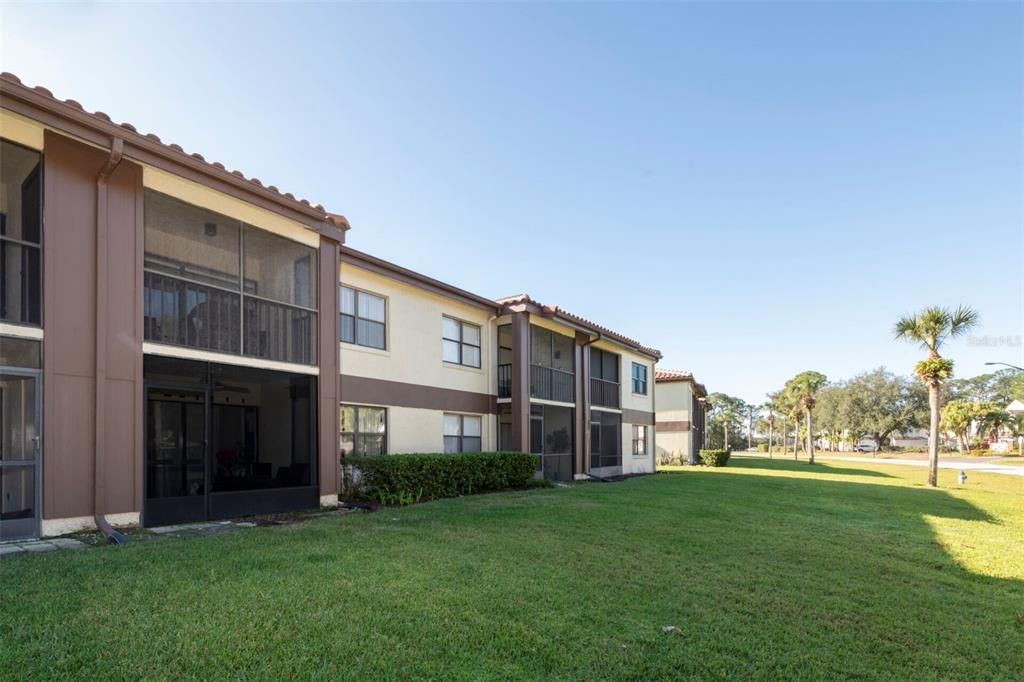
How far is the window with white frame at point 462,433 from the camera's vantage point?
16.1 metres

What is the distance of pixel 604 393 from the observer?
23172mm

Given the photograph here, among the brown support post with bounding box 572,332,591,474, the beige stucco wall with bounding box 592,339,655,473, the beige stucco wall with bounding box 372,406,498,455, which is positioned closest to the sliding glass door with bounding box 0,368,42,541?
the beige stucco wall with bounding box 372,406,498,455

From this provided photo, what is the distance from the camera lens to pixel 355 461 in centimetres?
1202

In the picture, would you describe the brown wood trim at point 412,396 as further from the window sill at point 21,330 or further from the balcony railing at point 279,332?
the window sill at point 21,330

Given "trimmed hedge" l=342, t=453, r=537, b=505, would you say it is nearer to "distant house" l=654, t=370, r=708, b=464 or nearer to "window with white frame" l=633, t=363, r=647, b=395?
"window with white frame" l=633, t=363, r=647, b=395

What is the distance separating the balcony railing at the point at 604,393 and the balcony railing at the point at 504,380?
5049 millimetres

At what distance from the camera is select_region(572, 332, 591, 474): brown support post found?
20.4 m

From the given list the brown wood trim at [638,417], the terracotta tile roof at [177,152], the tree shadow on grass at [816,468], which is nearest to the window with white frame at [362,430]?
the terracotta tile roof at [177,152]

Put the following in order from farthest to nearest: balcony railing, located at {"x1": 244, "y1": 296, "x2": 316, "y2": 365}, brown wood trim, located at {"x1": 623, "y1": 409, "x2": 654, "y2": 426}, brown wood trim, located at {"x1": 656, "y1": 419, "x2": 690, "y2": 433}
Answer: brown wood trim, located at {"x1": 656, "y1": 419, "x2": 690, "y2": 433} < brown wood trim, located at {"x1": 623, "y1": 409, "x2": 654, "y2": 426} < balcony railing, located at {"x1": 244, "y1": 296, "x2": 316, "y2": 365}

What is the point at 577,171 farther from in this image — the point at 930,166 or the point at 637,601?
the point at 637,601

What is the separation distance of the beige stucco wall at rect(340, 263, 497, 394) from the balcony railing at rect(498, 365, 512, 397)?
2.92ft

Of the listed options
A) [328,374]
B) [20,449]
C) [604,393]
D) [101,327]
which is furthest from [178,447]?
[604,393]

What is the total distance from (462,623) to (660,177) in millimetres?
18817

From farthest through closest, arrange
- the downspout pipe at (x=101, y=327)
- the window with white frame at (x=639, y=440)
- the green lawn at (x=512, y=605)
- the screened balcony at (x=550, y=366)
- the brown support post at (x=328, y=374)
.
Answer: the window with white frame at (x=639, y=440) → the screened balcony at (x=550, y=366) → the brown support post at (x=328, y=374) → the downspout pipe at (x=101, y=327) → the green lawn at (x=512, y=605)
